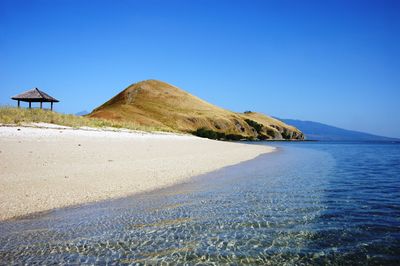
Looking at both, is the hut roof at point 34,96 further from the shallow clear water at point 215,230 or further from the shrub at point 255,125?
the shrub at point 255,125

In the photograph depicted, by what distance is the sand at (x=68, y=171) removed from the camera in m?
9.08

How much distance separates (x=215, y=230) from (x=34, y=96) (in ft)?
127

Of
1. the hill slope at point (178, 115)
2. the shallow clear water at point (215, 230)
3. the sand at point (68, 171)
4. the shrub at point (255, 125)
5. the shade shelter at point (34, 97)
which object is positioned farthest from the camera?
the shrub at point (255, 125)

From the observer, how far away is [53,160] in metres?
13.8

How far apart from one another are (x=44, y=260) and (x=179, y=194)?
580 centimetres

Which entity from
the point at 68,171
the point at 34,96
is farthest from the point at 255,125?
the point at 68,171

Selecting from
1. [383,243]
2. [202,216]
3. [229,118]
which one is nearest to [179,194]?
[202,216]

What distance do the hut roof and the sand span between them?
21621mm

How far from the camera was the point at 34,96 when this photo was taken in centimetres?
3953

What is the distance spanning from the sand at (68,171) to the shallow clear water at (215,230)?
0.84 meters

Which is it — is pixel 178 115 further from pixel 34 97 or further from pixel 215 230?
pixel 215 230

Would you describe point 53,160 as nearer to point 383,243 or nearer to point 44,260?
point 44,260

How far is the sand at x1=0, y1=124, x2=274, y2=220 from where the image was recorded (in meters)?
9.08

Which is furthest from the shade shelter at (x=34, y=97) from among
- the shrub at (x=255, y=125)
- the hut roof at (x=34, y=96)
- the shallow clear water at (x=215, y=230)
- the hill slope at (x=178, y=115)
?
the shrub at (x=255, y=125)
